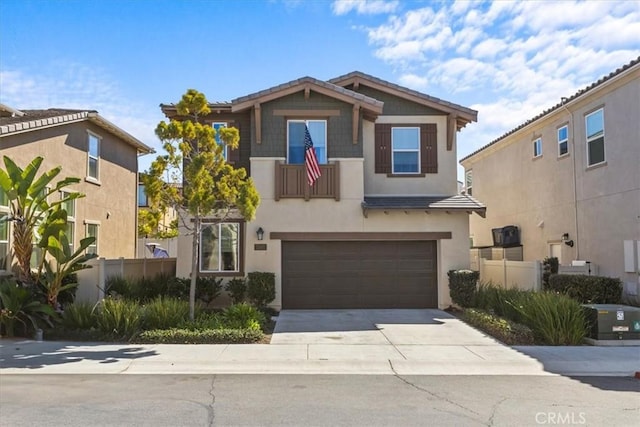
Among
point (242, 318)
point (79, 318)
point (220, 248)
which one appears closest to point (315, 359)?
point (242, 318)

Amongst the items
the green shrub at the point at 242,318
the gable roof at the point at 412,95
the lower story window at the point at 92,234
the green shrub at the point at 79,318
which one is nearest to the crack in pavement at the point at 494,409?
the green shrub at the point at 242,318

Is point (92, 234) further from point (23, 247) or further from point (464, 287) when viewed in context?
point (464, 287)

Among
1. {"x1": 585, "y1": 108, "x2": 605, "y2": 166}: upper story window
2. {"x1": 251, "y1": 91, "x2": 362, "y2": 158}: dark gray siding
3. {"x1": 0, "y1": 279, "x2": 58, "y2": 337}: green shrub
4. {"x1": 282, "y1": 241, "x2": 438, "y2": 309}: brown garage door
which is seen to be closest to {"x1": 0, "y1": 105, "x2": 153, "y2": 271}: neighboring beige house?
{"x1": 0, "y1": 279, "x2": 58, "y2": 337}: green shrub

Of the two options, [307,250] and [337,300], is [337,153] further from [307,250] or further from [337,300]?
[337,300]

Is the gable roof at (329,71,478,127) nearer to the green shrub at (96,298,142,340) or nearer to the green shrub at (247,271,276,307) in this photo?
the green shrub at (247,271,276,307)

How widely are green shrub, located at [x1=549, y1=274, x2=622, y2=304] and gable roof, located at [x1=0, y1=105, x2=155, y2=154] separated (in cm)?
1445

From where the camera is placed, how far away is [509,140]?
23156 millimetres

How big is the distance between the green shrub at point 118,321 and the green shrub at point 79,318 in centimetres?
25

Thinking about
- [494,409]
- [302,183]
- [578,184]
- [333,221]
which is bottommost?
[494,409]

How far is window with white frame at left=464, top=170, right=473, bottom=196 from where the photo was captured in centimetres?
2792

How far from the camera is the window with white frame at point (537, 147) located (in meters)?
20.6

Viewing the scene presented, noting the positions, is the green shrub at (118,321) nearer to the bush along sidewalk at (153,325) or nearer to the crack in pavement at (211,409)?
the bush along sidewalk at (153,325)

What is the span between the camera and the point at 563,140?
1881cm

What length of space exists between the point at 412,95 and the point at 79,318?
1150 cm
